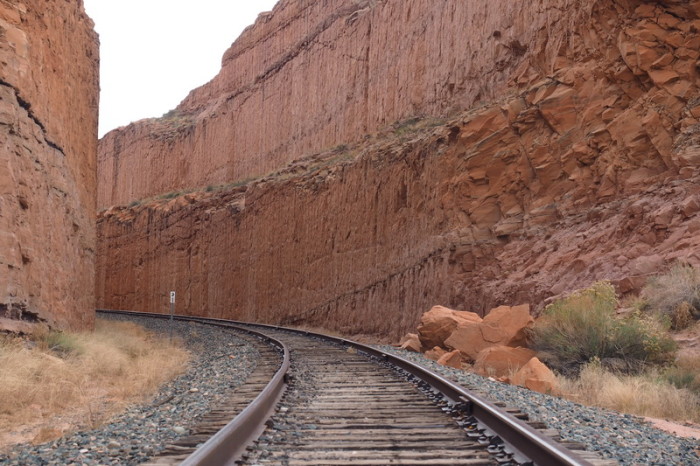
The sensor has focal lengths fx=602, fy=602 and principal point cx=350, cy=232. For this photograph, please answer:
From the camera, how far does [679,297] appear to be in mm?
11898

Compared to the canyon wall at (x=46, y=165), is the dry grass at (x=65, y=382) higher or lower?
lower

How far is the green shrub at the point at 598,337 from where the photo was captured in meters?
10.9

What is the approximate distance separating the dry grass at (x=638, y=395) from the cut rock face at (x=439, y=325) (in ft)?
17.5

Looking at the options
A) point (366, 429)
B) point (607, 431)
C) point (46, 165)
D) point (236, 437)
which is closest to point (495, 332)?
point (607, 431)

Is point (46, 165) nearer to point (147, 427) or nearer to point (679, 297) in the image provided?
point (147, 427)

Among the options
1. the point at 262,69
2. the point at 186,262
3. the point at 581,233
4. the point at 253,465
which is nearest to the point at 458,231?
the point at 581,233

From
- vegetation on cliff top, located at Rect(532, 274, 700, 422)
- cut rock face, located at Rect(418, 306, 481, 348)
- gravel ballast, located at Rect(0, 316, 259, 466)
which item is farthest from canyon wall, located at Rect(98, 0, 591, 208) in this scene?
gravel ballast, located at Rect(0, 316, 259, 466)

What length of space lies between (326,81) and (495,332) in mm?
30347

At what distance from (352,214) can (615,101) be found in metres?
14.3

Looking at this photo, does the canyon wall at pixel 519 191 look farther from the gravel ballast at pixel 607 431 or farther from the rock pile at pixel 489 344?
the gravel ballast at pixel 607 431

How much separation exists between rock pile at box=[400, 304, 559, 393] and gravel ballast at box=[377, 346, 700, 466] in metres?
1.70

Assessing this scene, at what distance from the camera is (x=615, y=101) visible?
18.1 m

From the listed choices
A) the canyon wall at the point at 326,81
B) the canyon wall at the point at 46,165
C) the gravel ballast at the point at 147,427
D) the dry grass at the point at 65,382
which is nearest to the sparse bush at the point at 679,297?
the gravel ballast at the point at 147,427

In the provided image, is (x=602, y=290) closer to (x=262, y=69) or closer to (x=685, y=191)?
(x=685, y=191)
